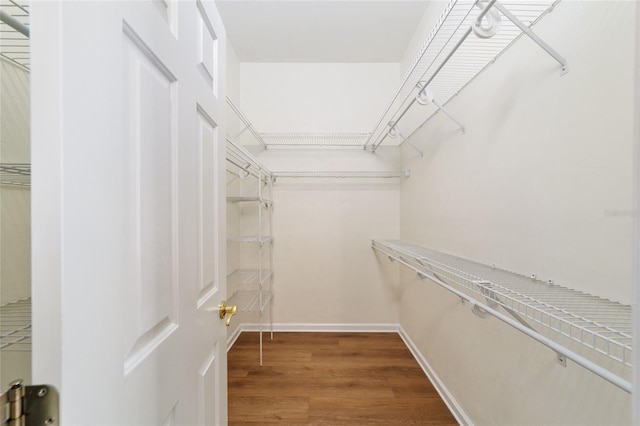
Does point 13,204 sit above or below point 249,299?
above

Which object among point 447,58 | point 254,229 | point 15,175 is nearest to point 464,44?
point 447,58

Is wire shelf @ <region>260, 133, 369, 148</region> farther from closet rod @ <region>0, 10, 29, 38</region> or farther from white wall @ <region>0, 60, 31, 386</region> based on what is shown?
closet rod @ <region>0, 10, 29, 38</region>

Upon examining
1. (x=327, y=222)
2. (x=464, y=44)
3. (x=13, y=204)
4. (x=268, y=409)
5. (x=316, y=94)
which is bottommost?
(x=268, y=409)

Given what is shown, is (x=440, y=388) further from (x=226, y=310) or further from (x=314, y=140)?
(x=314, y=140)

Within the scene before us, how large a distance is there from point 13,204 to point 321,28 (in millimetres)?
2065

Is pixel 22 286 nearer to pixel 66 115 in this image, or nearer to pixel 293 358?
pixel 66 115

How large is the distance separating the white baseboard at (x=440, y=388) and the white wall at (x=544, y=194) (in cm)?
4

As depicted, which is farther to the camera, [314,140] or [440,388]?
[314,140]

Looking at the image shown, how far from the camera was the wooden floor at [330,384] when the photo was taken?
142 cm

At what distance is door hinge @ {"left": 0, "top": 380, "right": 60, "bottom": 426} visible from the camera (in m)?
0.28

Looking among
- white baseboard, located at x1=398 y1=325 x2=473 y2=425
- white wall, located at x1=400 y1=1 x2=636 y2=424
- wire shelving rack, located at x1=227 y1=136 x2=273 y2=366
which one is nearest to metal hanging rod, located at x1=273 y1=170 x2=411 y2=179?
wire shelving rack, located at x1=227 y1=136 x2=273 y2=366

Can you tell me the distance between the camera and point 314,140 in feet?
7.78

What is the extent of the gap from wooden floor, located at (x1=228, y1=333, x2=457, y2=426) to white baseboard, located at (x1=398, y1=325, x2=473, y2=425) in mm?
32

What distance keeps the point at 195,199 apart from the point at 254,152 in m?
1.84
